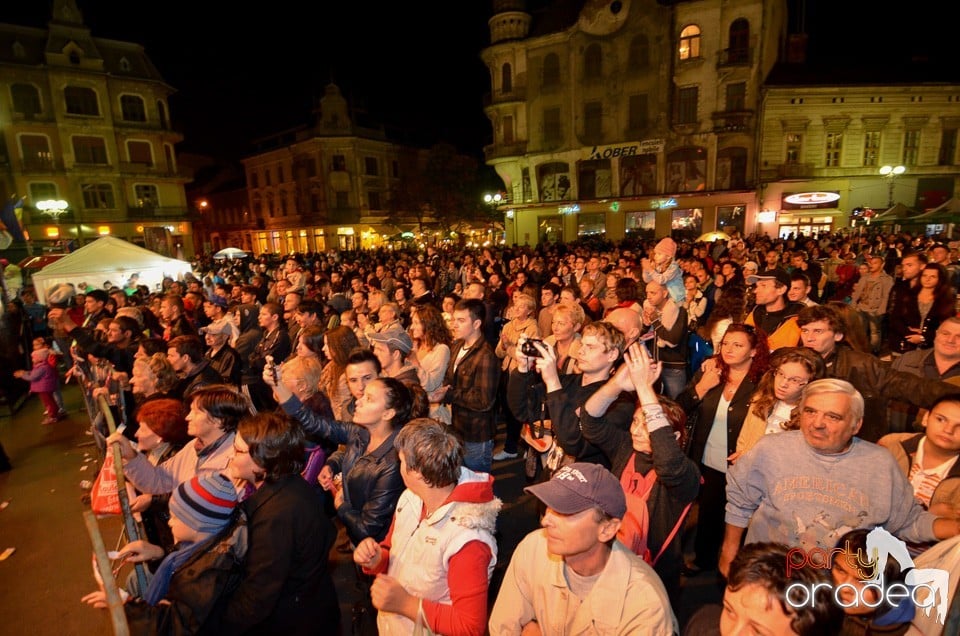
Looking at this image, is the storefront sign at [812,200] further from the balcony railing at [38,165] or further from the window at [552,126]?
the balcony railing at [38,165]

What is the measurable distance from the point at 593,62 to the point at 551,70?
2.71 meters

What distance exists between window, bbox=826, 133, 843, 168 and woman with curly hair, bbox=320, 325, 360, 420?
32361mm

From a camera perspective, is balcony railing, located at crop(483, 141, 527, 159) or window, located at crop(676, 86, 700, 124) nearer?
window, located at crop(676, 86, 700, 124)

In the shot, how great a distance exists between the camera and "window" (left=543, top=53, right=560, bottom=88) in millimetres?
30547

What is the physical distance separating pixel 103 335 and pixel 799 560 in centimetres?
819

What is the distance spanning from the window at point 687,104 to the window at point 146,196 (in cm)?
3834

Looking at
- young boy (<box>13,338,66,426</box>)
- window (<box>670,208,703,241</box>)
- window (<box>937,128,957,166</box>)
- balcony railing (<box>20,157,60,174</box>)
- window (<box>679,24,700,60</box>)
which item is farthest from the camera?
balcony railing (<box>20,157,60,174</box>)

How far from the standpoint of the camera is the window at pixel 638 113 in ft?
95.9

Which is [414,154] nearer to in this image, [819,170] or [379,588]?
[819,170]

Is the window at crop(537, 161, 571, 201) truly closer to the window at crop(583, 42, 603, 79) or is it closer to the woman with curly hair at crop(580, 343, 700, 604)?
the window at crop(583, 42, 603, 79)

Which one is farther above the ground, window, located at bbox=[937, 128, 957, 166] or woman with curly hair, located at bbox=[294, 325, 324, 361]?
window, located at bbox=[937, 128, 957, 166]

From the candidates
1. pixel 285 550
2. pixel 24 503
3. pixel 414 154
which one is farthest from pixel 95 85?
pixel 285 550

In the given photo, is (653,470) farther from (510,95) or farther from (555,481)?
(510,95)

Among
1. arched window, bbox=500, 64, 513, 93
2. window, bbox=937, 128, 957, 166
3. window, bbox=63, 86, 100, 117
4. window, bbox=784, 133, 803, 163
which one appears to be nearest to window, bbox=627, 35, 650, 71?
arched window, bbox=500, 64, 513, 93
